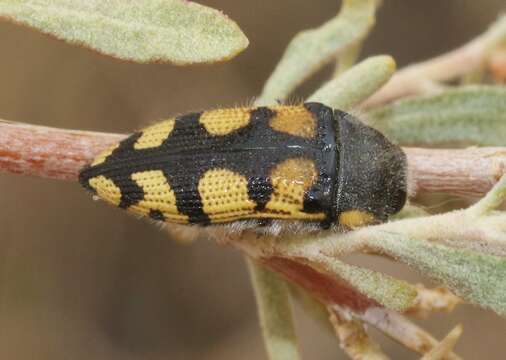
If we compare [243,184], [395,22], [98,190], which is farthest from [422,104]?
[395,22]

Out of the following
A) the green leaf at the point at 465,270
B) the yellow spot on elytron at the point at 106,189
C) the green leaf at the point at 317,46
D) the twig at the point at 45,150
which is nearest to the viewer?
the green leaf at the point at 465,270

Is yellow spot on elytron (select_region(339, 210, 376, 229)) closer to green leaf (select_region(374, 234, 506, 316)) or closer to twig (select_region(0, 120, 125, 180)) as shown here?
green leaf (select_region(374, 234, 506, 316))

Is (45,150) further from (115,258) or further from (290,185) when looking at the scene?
(115,258)

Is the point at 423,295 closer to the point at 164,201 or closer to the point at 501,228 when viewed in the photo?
the point at 501,228

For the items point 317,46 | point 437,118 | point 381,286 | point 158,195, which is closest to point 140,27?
point 158,195

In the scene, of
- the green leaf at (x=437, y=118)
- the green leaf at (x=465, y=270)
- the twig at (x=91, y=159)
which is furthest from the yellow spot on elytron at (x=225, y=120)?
the green leaf at (x=465, y=270)

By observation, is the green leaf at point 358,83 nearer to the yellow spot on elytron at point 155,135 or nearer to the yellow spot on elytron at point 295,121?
the yellow spot on elytron at point 295,121

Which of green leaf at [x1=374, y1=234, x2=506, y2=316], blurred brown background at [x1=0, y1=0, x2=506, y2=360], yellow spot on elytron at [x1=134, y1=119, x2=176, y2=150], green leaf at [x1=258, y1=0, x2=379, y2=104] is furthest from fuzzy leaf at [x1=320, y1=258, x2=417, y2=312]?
blurred brown background at [x1=0, y1=0, x2=506, y2=360]
